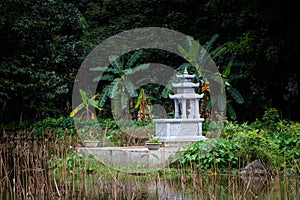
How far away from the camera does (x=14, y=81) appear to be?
701 inches

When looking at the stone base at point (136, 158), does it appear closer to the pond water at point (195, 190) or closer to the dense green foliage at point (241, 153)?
the dense green foliage at point (241, 153)

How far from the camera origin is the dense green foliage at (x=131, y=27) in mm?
15266

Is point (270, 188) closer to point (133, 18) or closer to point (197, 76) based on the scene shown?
point (197, 76)

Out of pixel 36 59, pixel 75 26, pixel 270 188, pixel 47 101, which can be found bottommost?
pixel 270 188

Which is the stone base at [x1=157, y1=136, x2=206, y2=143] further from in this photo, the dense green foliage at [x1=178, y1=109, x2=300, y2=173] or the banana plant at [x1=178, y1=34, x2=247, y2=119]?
the banana plant at [x1=178, y1=34, x2=247, y2=119]

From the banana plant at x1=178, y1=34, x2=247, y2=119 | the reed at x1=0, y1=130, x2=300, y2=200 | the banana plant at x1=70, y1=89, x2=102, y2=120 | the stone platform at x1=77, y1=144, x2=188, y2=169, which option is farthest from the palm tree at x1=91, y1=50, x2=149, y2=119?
the reed at x1=0, y1=130, x2=300, y2=200

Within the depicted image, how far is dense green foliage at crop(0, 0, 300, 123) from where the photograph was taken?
15266 millimetres

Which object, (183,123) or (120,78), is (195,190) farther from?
(120,78)

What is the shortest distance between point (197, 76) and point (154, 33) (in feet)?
10.6

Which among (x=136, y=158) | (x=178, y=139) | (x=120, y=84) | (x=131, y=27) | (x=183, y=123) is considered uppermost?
(x=131, y=27)

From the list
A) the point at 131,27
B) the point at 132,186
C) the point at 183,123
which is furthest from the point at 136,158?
the point at 131,27

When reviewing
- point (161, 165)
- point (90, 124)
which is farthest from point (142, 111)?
point (161, 165)

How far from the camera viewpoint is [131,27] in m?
20.3

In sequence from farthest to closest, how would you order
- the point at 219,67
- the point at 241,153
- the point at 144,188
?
the point at 219,67, the point at 241,153, the point at 144,188
